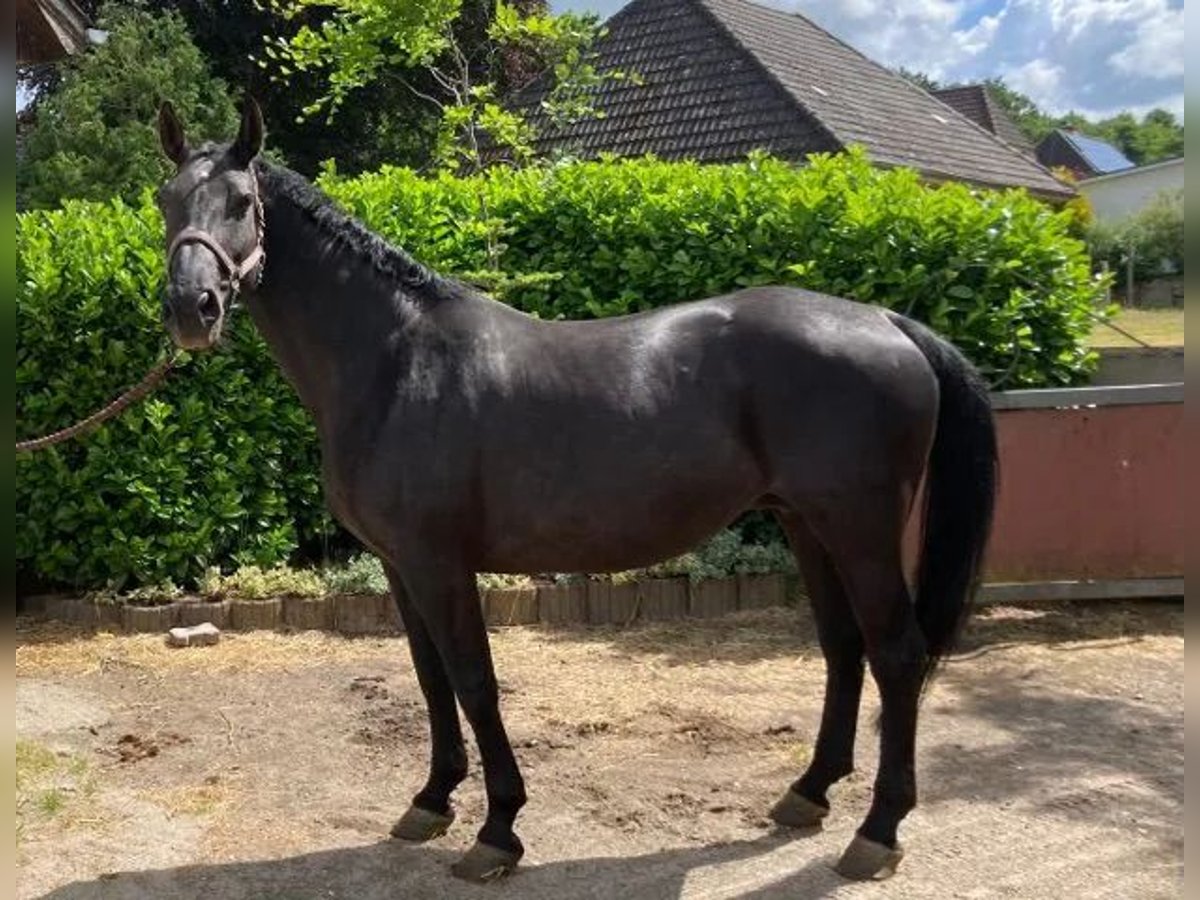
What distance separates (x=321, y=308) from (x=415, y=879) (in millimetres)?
1822

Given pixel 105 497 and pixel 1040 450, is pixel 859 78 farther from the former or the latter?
pixel 105 497

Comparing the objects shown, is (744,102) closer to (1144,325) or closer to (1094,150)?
(1144,325)

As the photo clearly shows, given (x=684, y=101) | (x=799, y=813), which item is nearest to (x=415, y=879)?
(x=799, y=813)

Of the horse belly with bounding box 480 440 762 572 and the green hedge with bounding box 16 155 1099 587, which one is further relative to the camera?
the green hedge with bounding box 16 155 1099 587

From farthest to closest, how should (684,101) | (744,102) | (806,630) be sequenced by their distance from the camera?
(684,101) < (744,102) < (806,630)

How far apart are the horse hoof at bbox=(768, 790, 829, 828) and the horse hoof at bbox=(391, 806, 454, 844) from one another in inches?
45.1

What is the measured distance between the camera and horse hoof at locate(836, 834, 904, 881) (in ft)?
10.8

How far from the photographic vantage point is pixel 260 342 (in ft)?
21.3

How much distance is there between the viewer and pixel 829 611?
3.68 metres

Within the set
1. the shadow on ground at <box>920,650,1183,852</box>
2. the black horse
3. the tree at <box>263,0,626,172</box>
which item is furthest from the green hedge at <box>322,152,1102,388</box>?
the black horse

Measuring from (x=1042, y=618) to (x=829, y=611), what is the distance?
307cm

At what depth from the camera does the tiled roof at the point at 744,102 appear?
1531cm

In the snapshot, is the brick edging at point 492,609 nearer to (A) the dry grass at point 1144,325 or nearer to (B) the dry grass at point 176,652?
(B) the dry grass at point 176,652

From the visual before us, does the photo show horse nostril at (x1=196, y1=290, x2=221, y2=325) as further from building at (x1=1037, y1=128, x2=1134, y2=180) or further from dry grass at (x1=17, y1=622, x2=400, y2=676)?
building at (x1=1037, y1=128, x2=1134, y2=180)
